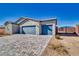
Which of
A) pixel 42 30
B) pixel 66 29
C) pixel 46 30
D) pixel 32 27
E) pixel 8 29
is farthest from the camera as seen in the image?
pixel 32 27

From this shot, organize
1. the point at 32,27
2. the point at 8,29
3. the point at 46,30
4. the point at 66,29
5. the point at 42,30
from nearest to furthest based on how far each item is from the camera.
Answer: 1. the point at 66,29
2. the point at 8,29
3. the point at 46,30
4. the point at 42,30
5. the point at 32,27

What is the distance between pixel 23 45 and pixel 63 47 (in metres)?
2.18

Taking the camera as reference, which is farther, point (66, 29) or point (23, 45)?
point (66, 29)

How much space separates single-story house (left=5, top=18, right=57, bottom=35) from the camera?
9.86 meters

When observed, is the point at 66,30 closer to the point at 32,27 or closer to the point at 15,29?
the point at 32,27

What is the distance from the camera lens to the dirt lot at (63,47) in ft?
25.9

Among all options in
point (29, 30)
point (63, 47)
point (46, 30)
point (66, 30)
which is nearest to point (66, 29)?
point (66, 30)

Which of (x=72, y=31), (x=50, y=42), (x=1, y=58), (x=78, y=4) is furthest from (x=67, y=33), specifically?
(x=1, y=58)

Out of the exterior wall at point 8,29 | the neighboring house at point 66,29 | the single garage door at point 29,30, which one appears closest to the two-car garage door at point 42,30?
the single garage door at point 29,30

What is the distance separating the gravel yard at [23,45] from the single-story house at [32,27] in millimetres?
293

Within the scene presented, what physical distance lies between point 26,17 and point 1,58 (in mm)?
2893

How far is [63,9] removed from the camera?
8703 millimetres

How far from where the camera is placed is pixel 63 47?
8.80 metres

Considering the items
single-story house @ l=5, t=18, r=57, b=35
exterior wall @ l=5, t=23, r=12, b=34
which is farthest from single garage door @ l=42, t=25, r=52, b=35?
exterior wall @ l=5, t=23, r=12, b=34
